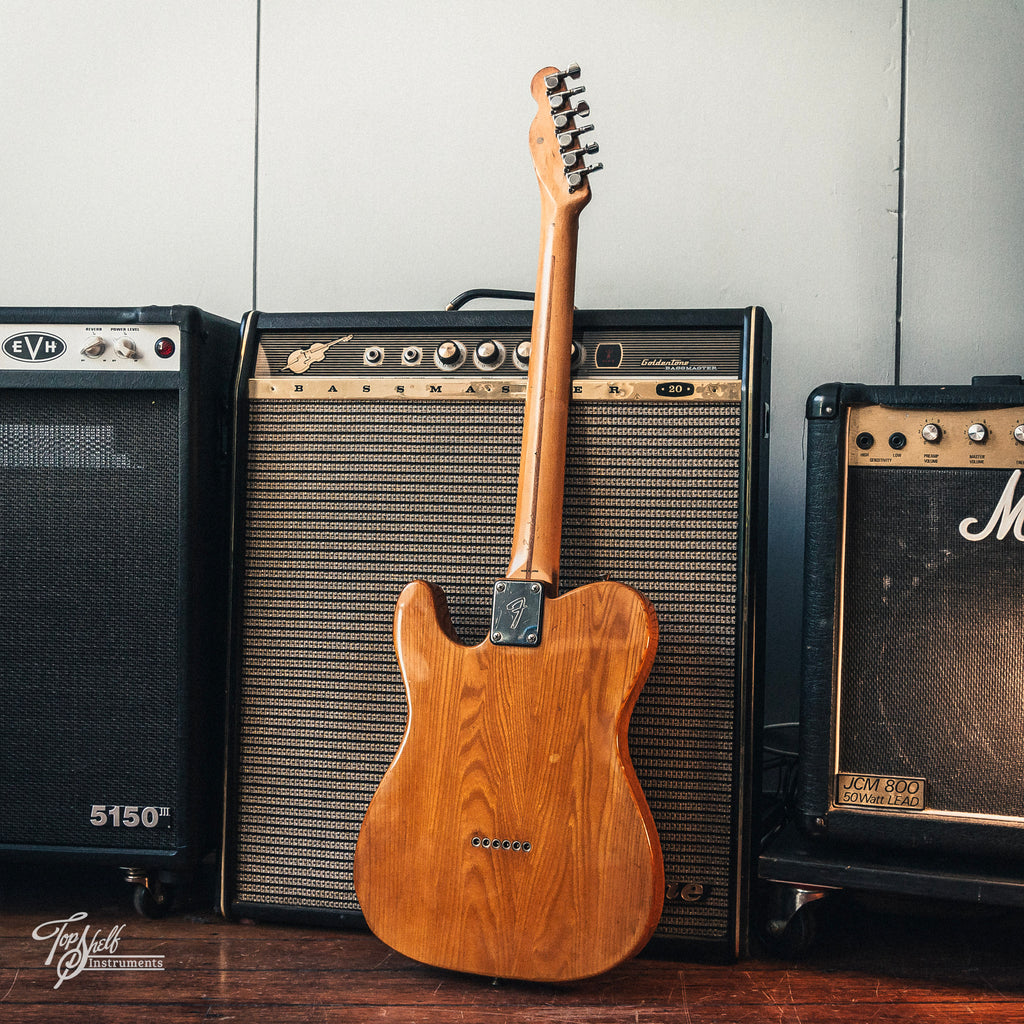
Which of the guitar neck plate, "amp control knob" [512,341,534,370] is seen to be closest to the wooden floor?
the guitar neck plate

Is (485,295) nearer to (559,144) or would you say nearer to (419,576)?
(559,144)

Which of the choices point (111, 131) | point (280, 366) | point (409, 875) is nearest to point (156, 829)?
point (409, 875)

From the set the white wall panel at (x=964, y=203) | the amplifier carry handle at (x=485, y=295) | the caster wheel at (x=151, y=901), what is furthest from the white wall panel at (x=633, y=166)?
the caster wheel at (x=151, y=901)

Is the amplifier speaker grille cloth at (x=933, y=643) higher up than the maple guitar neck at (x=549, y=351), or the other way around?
the maple guitar neck at (x=549, y=351)

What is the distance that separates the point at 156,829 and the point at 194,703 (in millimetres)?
137

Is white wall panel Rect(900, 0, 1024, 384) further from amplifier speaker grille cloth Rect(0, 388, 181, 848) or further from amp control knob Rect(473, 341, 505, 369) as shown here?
amplifier speaker grille cloth Rect(0, 388, 181, 848)

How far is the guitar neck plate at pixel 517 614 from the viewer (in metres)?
0.84

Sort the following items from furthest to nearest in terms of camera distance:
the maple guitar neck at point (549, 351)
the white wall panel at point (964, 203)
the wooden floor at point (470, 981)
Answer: the white wall panel at point (964, 203) → the maple guitar neck at point (549, 351) → the wooden floor at point (470, 981)

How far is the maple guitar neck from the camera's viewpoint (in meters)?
0.89

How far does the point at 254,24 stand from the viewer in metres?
1.33

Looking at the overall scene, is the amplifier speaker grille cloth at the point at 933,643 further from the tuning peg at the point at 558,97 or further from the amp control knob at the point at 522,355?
the tuning peg at the point at 558,97

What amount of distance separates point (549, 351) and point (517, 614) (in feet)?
0.89

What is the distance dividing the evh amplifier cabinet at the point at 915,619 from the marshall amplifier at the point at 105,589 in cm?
65

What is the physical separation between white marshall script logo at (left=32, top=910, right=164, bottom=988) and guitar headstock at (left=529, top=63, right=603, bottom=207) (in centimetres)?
88
